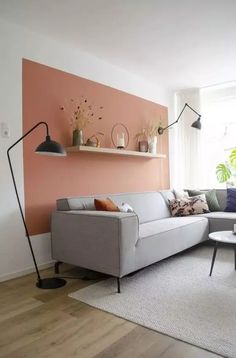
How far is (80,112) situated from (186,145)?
2.56 metres

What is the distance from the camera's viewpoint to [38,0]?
256cm

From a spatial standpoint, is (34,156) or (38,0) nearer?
(38,0)

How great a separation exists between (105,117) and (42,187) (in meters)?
1.38

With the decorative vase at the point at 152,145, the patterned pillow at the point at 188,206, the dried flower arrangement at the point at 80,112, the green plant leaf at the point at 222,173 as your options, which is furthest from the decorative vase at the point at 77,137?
the green plant leaf at the point at 222,173

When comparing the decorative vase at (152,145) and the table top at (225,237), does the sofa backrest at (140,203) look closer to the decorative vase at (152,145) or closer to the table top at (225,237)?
the decorative vase at (152,145)

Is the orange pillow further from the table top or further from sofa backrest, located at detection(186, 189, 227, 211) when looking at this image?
sofa backrest, located at detection(186, 189, 227, 211)

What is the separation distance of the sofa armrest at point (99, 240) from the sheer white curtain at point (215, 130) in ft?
10.5

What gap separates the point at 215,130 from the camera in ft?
18.0

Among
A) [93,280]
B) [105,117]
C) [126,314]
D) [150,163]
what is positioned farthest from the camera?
[150,163]

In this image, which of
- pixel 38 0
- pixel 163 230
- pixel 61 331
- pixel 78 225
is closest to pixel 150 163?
pixel 163 230

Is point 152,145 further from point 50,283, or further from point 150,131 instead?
point 50,283

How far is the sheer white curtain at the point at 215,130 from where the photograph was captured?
5.28m

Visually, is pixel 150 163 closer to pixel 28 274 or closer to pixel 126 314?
pixel 28 274

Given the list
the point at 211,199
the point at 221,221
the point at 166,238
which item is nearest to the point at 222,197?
the point at 211,199
